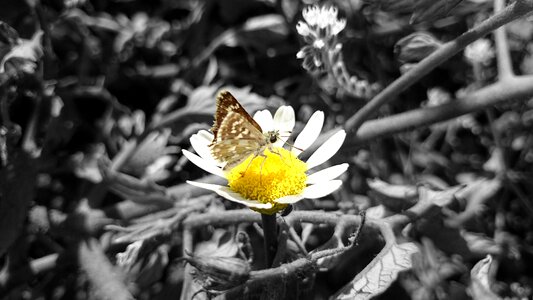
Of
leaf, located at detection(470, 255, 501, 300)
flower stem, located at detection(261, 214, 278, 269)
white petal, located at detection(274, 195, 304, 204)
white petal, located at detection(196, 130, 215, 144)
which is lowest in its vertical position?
leaf, located at detection(470, 255, 501, 300)

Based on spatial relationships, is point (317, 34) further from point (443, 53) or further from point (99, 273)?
point (99, 273)

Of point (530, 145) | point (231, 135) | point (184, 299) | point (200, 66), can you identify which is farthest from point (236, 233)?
point (530, 145)

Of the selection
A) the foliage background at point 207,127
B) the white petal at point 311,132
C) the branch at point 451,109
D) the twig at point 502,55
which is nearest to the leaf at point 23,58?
the foliage background at point 207,127

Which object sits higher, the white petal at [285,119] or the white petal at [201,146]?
the white petal at [285,119]

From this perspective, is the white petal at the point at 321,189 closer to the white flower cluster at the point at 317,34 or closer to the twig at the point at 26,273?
the white flower cluster at the point at 317,34

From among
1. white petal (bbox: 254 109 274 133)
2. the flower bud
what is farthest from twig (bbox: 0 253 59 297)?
the flower bud

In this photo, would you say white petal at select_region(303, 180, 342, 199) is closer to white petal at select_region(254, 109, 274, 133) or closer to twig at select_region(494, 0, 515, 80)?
white petal at select_region(254, 109, 274, 133)
